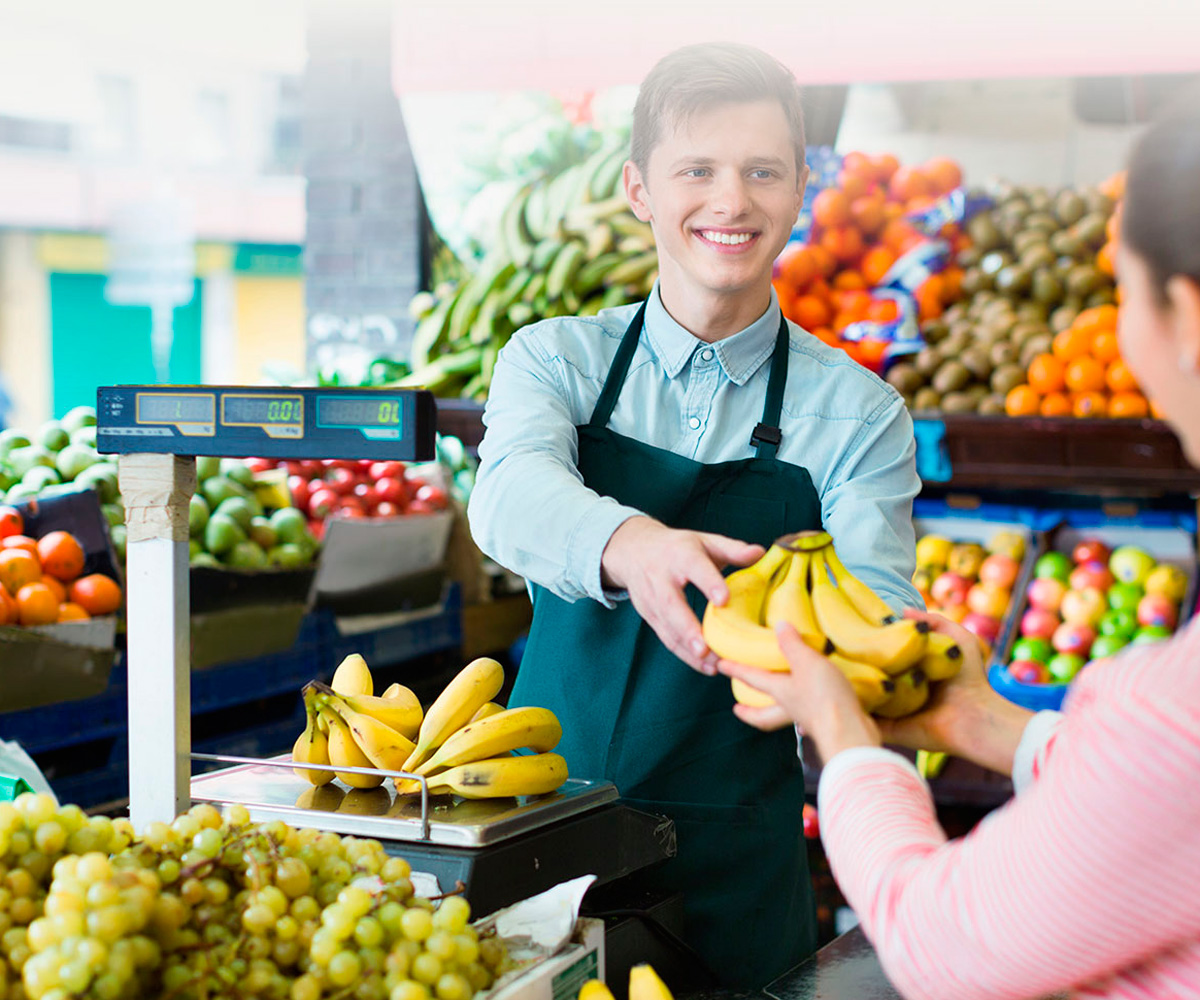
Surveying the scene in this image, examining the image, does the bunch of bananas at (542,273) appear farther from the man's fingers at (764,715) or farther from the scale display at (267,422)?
the man's fingers at (764,715)

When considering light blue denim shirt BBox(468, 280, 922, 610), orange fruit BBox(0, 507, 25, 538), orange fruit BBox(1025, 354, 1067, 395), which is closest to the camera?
light blue denim shirt BBox(468, 280, 922, 610)

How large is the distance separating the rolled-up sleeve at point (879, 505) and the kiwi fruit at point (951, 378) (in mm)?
1985

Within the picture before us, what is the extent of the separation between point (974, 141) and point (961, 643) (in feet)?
14.7

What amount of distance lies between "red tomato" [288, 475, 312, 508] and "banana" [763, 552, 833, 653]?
337 centimetres

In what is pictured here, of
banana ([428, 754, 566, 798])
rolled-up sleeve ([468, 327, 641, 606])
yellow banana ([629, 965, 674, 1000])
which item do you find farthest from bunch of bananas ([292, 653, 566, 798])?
yellow banana ([629, 965, 674, 1000])

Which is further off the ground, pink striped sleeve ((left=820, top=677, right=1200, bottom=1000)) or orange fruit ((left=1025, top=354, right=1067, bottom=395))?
orange fruit ((left=1025, top=354, right=1067, bottom=395))

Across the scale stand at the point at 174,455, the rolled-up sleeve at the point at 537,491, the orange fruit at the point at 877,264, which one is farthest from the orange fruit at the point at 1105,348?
the scale stand at the point at 174,455

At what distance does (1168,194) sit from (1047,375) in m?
3.10

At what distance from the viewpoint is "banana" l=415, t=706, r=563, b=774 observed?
148cm

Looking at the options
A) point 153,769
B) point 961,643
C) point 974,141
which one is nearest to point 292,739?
point 153,769

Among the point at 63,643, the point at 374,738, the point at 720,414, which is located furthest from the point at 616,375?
the point at 63,643

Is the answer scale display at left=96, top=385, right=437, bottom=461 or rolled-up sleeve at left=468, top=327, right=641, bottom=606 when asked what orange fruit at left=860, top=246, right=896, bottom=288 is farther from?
scale display at left=96, top=385, right=437, bottom=461

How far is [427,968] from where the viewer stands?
1.01 m

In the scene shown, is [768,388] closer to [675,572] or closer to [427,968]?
[675,572]
